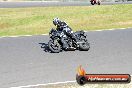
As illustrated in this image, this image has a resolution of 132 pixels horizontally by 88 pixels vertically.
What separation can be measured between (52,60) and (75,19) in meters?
16.4

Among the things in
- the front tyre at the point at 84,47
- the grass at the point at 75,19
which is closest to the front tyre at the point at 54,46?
the front tyre at the point at 84,47

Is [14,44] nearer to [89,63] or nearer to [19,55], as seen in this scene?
[19,55]

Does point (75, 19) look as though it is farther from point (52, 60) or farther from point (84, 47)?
point (52, 60)

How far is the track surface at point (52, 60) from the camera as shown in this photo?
13750mm

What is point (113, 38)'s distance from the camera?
71.1ft

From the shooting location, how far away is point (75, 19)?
106ft

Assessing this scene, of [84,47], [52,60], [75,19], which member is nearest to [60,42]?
[84,47]

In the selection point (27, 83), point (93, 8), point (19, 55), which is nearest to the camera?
point (27, 83)

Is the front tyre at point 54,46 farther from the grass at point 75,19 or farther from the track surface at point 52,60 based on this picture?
the grass at point 75,19

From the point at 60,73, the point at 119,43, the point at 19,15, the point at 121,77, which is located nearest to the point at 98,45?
the point at 119,43

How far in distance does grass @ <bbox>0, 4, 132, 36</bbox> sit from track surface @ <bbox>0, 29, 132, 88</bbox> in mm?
6854

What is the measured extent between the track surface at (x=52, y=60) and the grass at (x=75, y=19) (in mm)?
6854

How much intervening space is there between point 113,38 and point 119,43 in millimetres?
1550

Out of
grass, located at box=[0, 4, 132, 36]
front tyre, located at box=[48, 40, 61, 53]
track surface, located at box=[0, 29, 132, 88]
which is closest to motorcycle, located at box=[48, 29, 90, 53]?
front tyre, located at box=[48, 40, 61, 53]
